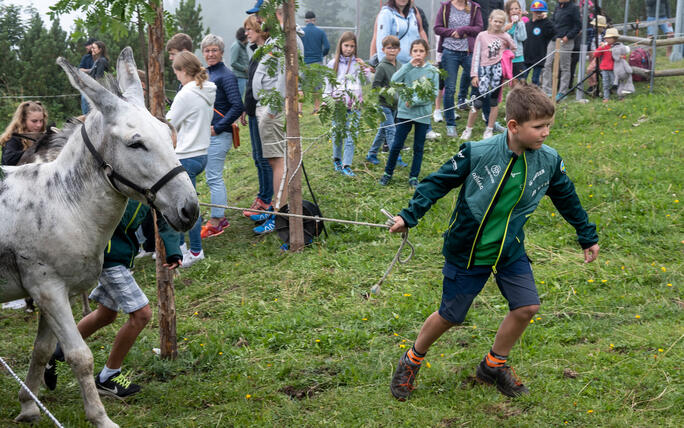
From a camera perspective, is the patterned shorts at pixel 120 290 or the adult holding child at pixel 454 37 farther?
the adult holding child at pixel 454 37

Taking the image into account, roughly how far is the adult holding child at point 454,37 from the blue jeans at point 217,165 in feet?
14.1

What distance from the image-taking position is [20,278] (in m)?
3.50

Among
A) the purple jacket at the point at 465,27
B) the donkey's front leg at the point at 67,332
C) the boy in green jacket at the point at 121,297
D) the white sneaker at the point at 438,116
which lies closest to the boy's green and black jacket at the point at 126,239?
the boy in green jacket at the point at 121,297

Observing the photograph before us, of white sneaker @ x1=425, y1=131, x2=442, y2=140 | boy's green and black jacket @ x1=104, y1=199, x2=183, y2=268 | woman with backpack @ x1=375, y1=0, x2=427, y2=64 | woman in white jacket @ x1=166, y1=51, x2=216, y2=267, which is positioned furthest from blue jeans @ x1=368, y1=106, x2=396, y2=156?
boy's green and black jacket @ x1=104, y1=199, x2=183, y2=268

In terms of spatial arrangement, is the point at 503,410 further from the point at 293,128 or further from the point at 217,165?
the point at 217,165

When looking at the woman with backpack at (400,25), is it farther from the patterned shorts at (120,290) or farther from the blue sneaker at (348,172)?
the patterned shorts at (120,290)

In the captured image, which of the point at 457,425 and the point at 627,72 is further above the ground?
the point at 627,72

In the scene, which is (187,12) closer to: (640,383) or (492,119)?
(492,119)

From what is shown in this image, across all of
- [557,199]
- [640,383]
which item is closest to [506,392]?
[640,383]

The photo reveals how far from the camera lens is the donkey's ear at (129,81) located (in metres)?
3.66

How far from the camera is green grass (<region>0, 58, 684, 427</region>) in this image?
13.6 feet

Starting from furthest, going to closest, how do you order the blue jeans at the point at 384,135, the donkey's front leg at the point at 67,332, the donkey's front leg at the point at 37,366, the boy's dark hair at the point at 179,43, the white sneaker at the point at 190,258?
the blue jeans at the point at 384,135 → the boy's dark hair at the point at 179,43 → the white sneaker at the point at 190,258 → the donkey's front leg at the point at 37,366 → the donkey's front leg at the point at 67,332

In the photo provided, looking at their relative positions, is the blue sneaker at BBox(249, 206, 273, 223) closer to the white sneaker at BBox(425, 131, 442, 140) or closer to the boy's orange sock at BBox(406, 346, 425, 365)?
the white sneaker at BBox(425, 131, 442, 140)

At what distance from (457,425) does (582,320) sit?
185 cm
